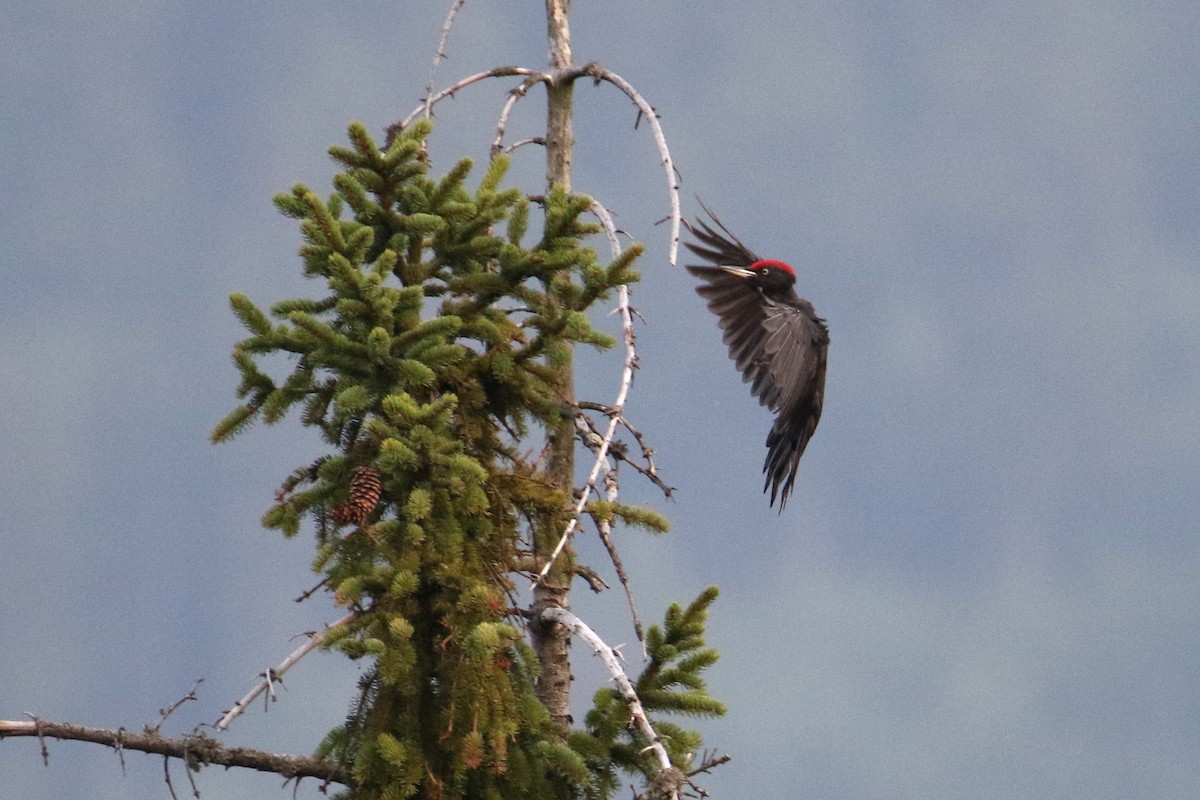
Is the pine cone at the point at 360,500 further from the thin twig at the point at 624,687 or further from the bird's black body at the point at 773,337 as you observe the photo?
the bird's black body at the point at 773,337

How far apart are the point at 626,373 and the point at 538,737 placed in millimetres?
1771

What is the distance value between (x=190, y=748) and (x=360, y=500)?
1577 mm

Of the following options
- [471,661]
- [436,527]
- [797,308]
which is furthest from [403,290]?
[797,308]

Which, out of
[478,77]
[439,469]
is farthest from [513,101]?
[439,469]

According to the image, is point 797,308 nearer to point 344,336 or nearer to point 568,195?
point 568,195

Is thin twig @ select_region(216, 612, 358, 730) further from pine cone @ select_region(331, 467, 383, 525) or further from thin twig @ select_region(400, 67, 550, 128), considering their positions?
thin twig @ select_region(400, 67, 550, 128)

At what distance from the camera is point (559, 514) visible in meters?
7.80

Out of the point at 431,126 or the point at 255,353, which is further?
the point at 431,126

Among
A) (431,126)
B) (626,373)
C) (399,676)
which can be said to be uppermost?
(431,126)

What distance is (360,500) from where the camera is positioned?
6898 millimetres

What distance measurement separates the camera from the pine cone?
6883 mm

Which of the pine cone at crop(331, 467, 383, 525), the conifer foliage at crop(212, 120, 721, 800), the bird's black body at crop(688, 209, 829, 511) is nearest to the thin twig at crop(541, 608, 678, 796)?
the conifer foliage at crop(212, 120, 721, 800)

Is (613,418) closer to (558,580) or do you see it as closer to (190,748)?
(558,580)

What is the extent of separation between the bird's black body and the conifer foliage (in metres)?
2.29
